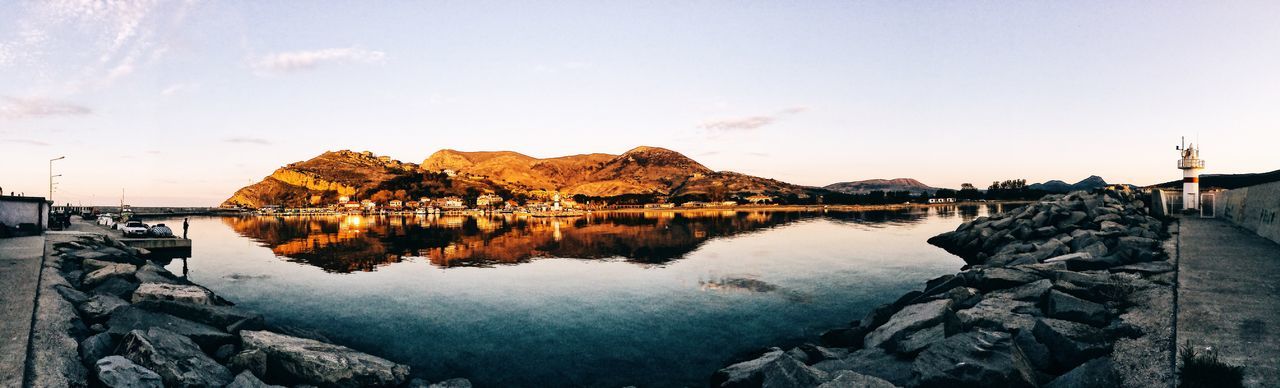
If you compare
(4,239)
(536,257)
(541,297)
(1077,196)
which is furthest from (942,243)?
(4,239)

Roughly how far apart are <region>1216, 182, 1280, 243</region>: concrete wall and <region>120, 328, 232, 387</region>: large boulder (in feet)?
113

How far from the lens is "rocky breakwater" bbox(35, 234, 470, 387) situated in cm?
977

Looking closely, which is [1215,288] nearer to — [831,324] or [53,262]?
[831,324]

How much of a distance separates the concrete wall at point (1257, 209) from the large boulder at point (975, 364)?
21710 mm

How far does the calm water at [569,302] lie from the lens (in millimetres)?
15930

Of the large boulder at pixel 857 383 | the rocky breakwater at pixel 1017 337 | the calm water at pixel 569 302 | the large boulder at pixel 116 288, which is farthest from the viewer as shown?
the large boulder at pixel 116 288

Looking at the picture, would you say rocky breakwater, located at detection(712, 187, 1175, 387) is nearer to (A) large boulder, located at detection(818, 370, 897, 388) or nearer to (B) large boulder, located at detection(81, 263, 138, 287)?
(A) large boulder, located at detection(818, 370, 897, 388)

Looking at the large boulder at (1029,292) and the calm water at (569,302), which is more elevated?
the large boulder at (1029,292)

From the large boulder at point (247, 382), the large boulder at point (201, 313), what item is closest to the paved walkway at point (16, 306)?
the large boulder at point (201, 313)

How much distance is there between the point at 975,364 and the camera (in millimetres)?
8711

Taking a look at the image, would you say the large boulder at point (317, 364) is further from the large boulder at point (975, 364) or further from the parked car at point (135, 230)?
the parked car at point (135, 230)

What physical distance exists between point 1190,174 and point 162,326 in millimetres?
65776

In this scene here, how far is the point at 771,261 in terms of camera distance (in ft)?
133

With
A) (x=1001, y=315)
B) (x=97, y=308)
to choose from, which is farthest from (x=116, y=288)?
(x=1001, y=315)
